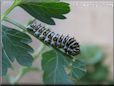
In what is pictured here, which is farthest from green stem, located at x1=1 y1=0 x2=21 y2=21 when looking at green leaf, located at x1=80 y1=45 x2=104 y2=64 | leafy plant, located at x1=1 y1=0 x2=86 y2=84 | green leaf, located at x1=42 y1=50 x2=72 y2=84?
green leaf, located at x1=80 y1=45 x2=104 y2=64

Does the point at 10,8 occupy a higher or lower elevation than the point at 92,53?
higher

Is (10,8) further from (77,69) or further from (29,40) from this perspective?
(77,69)

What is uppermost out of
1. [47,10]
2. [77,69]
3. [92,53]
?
[47,10]

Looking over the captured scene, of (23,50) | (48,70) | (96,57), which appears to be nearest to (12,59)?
(23,50)

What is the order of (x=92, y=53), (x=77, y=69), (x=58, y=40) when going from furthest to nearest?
1. (x=92, y=53)
2. (x=77, y=69)
3. (x=58, y=40)

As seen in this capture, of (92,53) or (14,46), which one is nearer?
(14,46)

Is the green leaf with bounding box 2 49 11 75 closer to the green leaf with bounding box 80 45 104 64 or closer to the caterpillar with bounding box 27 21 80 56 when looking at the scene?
the caterpillar with bounding box 27 21 80 56

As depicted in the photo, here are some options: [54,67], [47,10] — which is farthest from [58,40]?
[54,67]

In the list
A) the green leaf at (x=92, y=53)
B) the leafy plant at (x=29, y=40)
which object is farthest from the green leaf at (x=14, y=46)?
the green leaf at (x=92, y=53)

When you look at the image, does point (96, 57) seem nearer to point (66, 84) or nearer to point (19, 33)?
point (66, 84)
